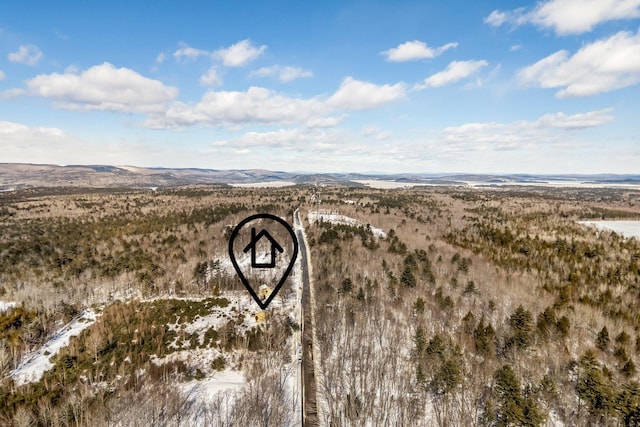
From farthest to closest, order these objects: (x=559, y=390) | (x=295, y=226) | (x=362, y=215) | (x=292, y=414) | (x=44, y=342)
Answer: (x=362, y=215) < (x=295, y=226) < (x=44, y=342) < (x=559, y=390) < (x=292, y=414)

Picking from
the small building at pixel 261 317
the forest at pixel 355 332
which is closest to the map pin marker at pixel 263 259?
the small building at pixel 261 317

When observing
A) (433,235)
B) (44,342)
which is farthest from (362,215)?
(44,342)

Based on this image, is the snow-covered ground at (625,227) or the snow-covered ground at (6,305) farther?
the snow-covered ground at (625,227)

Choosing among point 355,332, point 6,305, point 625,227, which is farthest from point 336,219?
point 625,227

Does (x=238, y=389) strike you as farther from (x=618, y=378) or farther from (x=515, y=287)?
(x=515, y=287)

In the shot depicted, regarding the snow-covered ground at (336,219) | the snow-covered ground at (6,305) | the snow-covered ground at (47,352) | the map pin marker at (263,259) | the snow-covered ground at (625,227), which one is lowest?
the snow-covered ground at (47,352)

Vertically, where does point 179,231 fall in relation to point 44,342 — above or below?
above

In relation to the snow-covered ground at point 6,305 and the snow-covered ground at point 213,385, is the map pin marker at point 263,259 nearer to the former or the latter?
the snow-covered ground at point 213,385

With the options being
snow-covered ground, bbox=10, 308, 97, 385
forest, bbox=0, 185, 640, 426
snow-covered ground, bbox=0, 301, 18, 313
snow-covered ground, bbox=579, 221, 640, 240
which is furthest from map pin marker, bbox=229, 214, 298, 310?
snow-covered ground, bbox=579, 221, 640, 240
